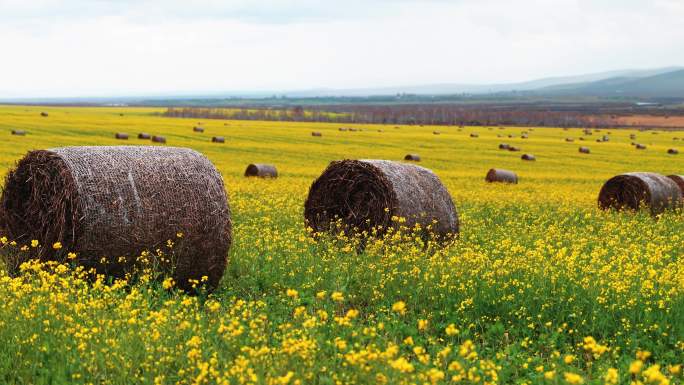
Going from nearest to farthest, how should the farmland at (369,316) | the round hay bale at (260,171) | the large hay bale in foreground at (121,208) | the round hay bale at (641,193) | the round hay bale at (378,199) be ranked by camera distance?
the farmland at (369,316)
the large hay bale in foreground at (121,208)
the round hay bale at (378,199)
the round hay bale at (641,193)
the round hay bale at (260,171)

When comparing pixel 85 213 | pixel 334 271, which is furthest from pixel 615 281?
pixel 85 213

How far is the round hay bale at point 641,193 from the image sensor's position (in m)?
20.9

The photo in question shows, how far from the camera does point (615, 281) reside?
9.84 m

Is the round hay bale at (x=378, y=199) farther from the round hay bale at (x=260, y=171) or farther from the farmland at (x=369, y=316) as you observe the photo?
the round hay bale at (x=260, y=171)

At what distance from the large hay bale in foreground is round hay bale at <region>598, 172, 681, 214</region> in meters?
14.7

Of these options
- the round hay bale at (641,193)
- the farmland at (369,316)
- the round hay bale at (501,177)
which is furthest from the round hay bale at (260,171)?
the round hay bale at (641,193)

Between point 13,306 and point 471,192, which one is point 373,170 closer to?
point 13,306

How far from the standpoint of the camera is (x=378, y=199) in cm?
1362

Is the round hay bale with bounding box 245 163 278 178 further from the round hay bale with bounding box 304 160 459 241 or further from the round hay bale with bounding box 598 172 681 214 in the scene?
the round hay bale with bounding box 304 160 459 241

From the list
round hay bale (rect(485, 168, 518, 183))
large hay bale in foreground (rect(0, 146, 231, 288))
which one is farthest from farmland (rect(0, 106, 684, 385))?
round hay bale (rect(485, 168, 518, 183))

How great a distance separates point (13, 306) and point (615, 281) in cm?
754

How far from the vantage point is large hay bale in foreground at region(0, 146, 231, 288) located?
31.2ft

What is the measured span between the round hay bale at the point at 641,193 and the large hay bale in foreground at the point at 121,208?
579 inches

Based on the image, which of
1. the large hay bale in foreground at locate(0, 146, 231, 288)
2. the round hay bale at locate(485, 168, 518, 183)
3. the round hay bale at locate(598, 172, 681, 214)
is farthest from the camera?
the round hay bale at locate(485, 168, 518, 183)
